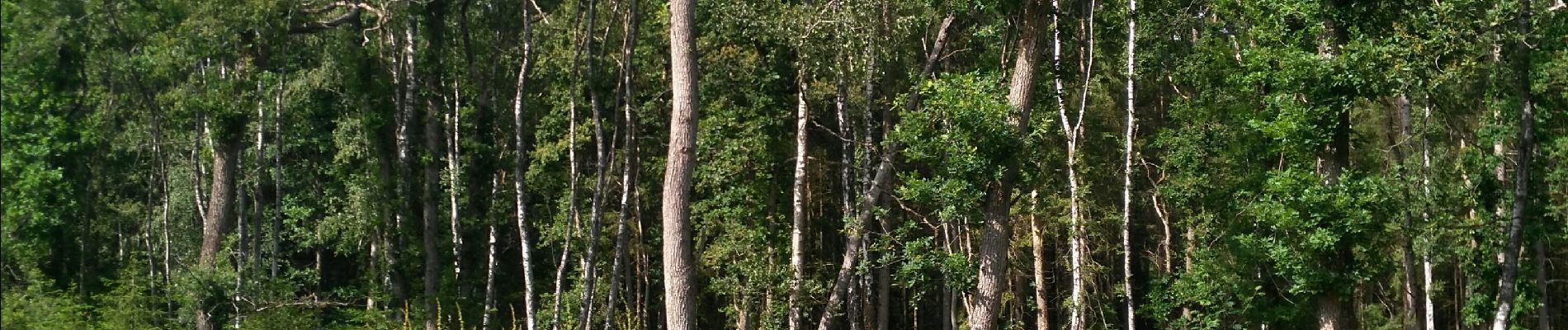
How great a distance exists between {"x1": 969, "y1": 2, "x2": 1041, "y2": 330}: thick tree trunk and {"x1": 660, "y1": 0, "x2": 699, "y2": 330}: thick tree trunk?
3036 mm

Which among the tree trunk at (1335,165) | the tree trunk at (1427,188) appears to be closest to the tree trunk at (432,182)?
the tree trunk at (1335,165)

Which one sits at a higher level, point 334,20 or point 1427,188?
point 334,20

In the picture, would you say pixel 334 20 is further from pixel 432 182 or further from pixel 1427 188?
pixel 1427 188

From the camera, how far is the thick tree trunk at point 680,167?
1262cm

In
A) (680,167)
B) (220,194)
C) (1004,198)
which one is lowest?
(1004,198)

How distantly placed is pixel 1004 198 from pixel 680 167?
11.2 ft

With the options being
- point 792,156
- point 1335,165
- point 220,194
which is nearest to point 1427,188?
point 1335,165

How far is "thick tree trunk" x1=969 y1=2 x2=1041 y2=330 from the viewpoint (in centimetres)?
1374

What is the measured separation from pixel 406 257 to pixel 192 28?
542cm

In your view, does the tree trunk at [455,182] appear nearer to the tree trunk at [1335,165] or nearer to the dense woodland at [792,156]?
the dense woodland at [792,156]

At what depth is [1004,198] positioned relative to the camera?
45.9ft

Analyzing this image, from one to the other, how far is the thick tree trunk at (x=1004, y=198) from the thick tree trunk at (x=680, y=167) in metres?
3.04

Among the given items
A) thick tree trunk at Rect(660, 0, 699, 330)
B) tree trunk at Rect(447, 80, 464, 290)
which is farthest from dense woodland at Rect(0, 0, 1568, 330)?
tree trunk at Rect(447, 80, 464, 290)

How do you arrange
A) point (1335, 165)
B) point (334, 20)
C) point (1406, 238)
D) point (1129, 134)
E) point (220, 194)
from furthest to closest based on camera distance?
point (334, 20) < point (220, 194) < point (1406, 238) < point (1129, 134) < point (1335, 165)
